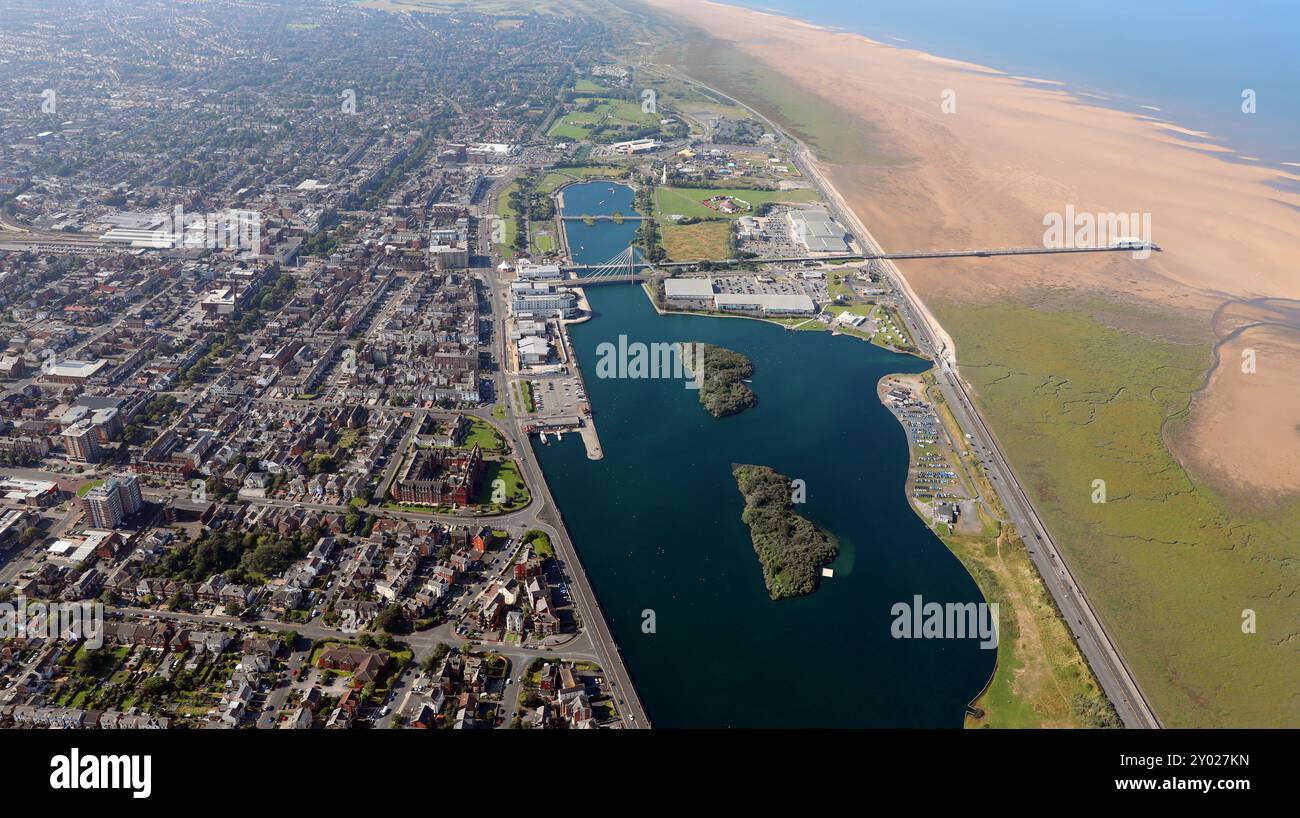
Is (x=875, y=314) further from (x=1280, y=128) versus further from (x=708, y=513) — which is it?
(x=1280, y=128)

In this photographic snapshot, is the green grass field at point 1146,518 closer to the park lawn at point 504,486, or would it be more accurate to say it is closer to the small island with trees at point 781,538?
the small island with trees at point 781,538

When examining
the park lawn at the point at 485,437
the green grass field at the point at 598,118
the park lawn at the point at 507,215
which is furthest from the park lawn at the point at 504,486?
the green grass field at the point at 598,118

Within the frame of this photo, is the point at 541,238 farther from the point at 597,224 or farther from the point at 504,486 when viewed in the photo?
the point at 504,486

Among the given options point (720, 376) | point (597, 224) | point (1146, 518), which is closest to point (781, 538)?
point (720, 376)

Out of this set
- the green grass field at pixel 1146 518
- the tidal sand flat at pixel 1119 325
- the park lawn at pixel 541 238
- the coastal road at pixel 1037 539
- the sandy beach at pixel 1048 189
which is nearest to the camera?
the coastal road at pixel 1037 539

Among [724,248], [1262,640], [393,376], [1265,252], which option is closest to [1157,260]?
[1265,252]

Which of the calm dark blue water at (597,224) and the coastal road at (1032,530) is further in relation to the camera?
the calm dark blue water at (597,224)
